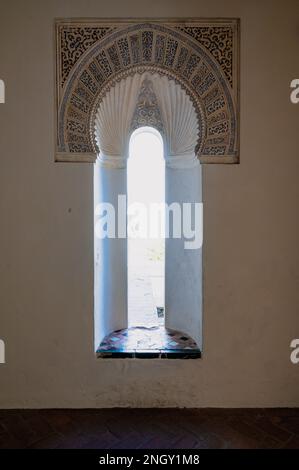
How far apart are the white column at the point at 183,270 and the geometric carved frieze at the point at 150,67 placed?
1.31 feet

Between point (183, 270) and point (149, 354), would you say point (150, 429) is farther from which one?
point (183, 270)

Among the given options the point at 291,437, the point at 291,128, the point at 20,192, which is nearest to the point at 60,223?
the point at 20,192

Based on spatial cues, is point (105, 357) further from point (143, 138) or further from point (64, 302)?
point (143, 138)

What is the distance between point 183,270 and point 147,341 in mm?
741

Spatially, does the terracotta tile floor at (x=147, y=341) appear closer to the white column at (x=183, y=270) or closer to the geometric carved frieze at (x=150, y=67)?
the white column at (x=183, y=270)

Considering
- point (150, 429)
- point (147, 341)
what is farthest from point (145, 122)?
point (150, 429)

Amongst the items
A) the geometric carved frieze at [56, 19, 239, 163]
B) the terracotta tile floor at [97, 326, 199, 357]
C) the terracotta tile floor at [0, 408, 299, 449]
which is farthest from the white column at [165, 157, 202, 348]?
the terracotta tile floor at [0, 408, 299, 449]

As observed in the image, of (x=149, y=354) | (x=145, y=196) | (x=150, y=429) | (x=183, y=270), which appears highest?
(x=145, y=196)

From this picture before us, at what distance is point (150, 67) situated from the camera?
104 inches

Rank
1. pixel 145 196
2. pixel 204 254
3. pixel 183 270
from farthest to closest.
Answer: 1. pixel 145 196
2. pixel 183 270
3. pixel 204 254

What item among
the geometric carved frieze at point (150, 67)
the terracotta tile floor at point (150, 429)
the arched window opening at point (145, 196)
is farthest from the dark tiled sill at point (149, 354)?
the geometric carved frieze at point (150, 67)

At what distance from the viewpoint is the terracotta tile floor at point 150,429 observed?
223cm

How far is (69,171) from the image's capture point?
2598 mm

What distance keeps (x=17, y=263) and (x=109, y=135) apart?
1438 millimetres
